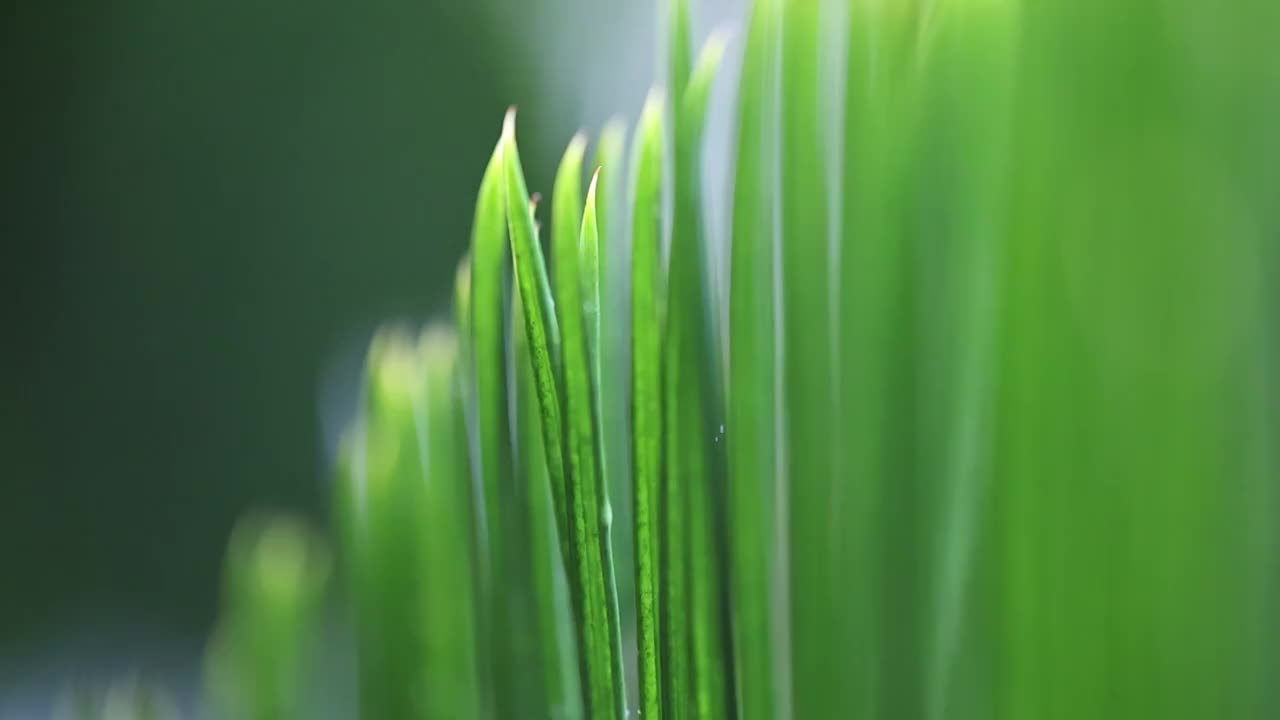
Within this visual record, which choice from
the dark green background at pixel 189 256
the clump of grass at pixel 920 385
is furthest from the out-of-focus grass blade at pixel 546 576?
the dark green background at pixel 189 256

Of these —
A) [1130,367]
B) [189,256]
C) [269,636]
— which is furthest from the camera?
[189,256]

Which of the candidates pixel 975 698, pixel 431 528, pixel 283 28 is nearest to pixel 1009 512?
pixel 975 698

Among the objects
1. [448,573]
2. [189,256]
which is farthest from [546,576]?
[189,256]

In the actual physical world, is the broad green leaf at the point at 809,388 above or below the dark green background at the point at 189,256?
below

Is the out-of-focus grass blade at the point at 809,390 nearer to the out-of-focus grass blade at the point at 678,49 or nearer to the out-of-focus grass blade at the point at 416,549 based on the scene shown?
the out-of-focus grass blade at the point at 678,49

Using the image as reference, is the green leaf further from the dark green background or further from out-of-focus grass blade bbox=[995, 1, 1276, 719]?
the dark green background

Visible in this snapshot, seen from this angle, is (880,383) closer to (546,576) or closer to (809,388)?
(809,388)

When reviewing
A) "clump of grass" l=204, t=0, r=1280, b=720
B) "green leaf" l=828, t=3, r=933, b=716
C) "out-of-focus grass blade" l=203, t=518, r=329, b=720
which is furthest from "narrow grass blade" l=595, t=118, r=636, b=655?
"out-of-focus grass blade" l=203, t=518, r=329, b=720
